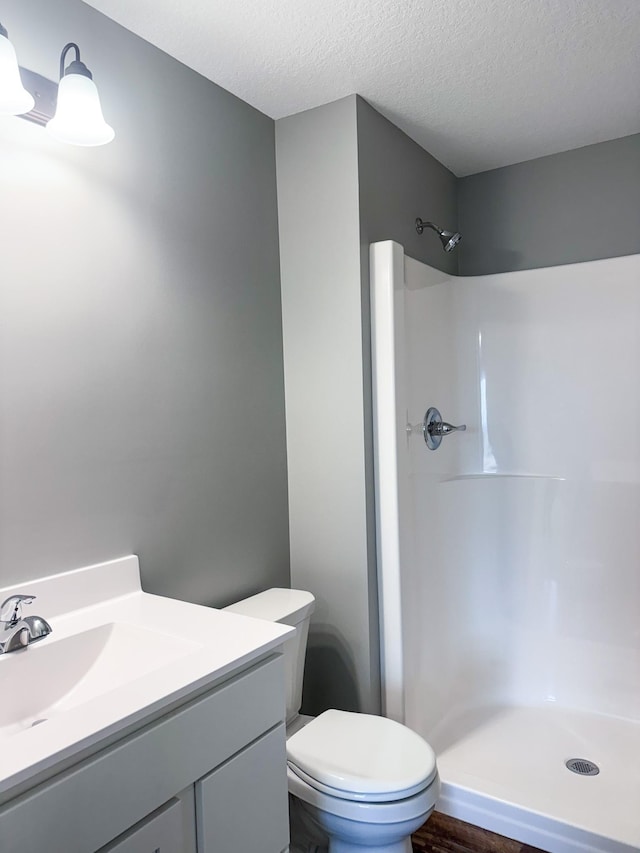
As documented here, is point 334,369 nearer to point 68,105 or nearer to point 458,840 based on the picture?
point 68,105

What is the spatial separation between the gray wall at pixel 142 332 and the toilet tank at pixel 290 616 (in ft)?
0.41

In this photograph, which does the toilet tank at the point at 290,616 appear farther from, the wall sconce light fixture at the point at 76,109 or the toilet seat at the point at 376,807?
the wall sconce light fixture at the point at 76,109

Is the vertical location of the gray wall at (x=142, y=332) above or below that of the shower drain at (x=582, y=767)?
above

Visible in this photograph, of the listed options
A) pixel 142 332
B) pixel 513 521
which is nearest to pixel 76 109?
pixel 142 332

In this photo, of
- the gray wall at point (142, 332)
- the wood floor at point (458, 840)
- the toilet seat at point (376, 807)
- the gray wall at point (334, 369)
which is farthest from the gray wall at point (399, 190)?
the wood floor at point (458, 840)

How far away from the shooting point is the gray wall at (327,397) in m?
2.04

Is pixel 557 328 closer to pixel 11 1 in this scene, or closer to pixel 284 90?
pixel 284 90

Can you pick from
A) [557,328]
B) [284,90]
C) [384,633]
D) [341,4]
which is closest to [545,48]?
[341,4]

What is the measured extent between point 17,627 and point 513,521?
2046mm

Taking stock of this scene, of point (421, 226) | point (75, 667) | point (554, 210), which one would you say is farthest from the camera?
point (554, 210)

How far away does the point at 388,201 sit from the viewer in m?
2.18

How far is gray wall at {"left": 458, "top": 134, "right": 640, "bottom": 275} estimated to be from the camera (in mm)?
2457

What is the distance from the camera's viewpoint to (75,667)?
4.21 feet

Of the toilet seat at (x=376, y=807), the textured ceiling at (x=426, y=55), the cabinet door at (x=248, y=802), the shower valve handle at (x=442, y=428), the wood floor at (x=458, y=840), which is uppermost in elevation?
the textured ceiling at (x=426, y=55)
